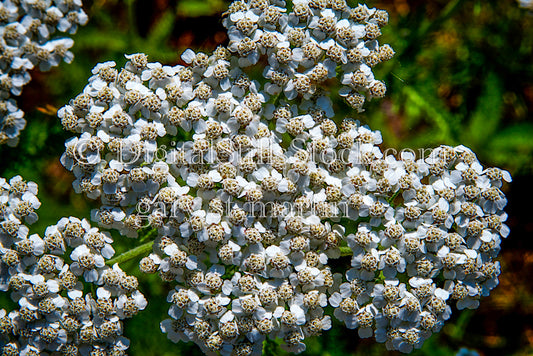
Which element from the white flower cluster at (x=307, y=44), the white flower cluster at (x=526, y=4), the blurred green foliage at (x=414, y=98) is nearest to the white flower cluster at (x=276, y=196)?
the white flower cluster at (x=307, y=44)

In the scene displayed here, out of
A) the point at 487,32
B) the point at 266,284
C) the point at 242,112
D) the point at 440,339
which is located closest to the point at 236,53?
the point at 242,112

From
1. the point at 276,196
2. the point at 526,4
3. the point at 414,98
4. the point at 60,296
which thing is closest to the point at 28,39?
the point at 60,296

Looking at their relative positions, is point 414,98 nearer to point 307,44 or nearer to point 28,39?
point 307,44

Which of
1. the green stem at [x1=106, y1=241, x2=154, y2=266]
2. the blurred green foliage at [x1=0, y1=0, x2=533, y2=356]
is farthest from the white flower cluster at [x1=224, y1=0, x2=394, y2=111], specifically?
the green stem at [x1=106, y1=241, x2=154, y2=266]

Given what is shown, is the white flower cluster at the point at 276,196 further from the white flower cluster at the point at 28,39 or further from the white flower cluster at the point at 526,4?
the white flower cluster at the point at 526,4

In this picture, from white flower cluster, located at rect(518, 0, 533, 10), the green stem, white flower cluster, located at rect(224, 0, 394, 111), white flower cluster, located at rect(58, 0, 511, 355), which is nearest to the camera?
white flower cluster, located at rect(58, 0, 511, 355)

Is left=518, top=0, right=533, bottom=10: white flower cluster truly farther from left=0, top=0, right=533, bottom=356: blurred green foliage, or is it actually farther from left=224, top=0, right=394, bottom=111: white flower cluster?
left=224, top=0, right=394, bottom=111: white flower cluster
